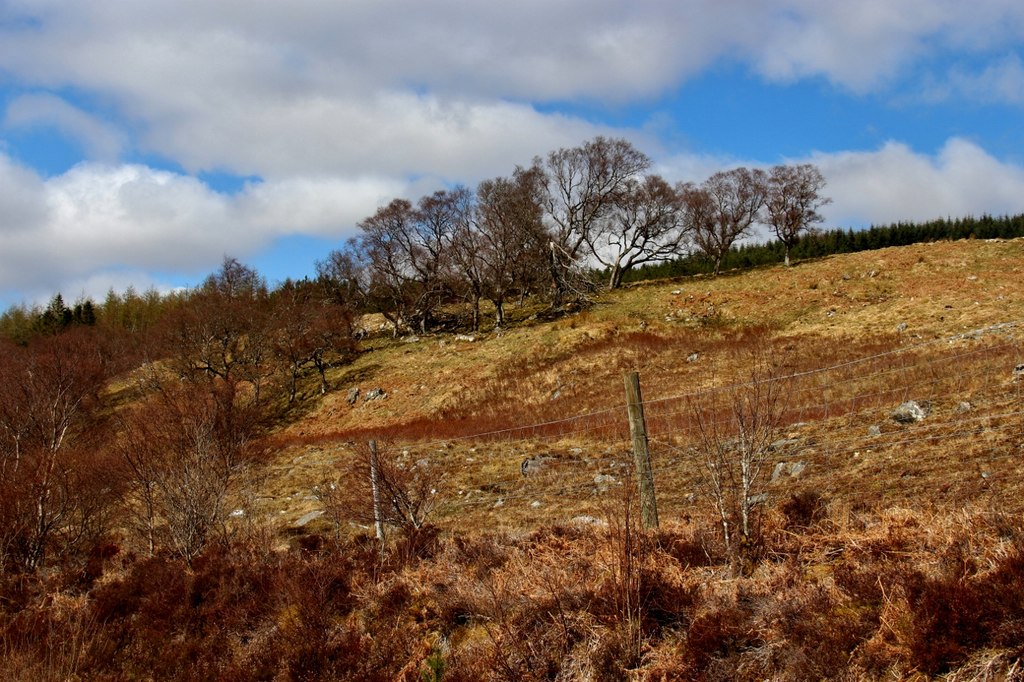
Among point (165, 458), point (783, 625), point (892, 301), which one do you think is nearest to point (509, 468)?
point (165, 458)

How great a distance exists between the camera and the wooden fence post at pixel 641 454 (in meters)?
6.76

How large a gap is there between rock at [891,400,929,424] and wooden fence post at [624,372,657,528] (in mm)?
5563

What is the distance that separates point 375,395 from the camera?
33500mm

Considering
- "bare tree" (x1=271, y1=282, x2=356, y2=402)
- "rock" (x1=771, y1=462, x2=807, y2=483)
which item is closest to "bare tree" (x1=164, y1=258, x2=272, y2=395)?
"bare tree" (x1=271, y1=282, x2=356, y2=402)

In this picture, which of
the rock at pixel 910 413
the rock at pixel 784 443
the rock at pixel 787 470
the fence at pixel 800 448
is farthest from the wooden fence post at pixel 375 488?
the rock at pixel 910 413

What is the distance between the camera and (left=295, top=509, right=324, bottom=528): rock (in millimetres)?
12292

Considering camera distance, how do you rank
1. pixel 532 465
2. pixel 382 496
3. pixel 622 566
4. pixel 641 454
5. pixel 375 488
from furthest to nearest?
1. pixel 532 465
2. pixel 382 496
3. pixel 375 488
4. pixel 641 454
5. pixel 622 566

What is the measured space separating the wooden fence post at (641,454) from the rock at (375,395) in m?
27.3

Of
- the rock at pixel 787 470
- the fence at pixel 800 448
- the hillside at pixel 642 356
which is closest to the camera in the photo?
the fence at pixel 800 448

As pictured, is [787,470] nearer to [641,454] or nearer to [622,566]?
[641,454]

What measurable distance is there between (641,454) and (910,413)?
591 cm

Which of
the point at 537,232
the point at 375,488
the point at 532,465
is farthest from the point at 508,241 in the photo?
the point at 375,488

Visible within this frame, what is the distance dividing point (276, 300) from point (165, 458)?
41.2 meters

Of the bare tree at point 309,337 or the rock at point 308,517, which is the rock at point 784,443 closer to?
A: the rock at point 308,517
